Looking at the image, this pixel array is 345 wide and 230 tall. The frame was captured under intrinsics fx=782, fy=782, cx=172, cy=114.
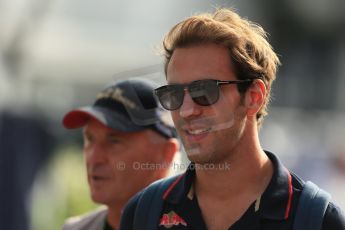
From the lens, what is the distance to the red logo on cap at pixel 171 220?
3311mm

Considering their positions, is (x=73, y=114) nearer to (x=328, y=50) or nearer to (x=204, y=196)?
(x=204, y=196)

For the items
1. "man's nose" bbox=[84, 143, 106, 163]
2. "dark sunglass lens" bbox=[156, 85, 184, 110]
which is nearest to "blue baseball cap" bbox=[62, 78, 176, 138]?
"man's nose" bbox=[84, 143, 106, 163]

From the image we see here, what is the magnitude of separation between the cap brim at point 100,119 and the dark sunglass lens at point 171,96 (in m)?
1.05

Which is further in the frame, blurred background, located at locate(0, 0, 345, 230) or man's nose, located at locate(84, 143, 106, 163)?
blurred background, located at locate(0, 0, 345, 230)

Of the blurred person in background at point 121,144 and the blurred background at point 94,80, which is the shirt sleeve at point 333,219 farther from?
the blurred person in background at point 121,144

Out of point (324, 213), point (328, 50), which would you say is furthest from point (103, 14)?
point (324, 213)

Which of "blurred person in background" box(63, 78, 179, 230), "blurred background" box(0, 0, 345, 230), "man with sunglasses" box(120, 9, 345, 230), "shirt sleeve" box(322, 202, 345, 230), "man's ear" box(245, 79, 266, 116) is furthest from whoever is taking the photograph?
"blurred background" box(0, 0, 345, 230)

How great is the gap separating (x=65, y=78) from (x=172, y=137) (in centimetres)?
1461

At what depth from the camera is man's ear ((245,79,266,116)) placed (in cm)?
345

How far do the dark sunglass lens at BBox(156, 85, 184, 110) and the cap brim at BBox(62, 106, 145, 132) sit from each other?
105 centimetres

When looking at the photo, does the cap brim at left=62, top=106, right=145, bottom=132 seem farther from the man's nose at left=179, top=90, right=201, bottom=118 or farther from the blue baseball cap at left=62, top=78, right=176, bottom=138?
the man's nose at left=179, top=90, right=201, bottom=118

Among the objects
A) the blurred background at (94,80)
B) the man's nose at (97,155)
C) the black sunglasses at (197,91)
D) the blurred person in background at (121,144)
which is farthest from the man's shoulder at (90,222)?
the black sunglasses at (197,91)

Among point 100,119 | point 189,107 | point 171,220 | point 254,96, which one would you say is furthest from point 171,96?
point 100,119

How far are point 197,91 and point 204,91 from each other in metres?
0.03
